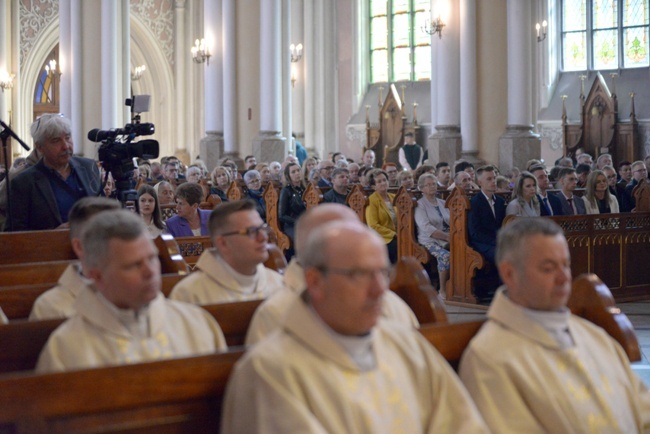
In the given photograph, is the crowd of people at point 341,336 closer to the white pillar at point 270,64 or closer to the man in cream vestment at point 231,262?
the man in cream vestment at point 231,262

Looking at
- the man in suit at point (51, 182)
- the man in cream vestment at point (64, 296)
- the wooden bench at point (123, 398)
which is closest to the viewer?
the wooden bench at point (123, 398)

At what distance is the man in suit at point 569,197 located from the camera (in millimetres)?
9703

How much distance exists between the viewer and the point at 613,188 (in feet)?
36.4

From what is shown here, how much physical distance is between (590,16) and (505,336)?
20.2 meters

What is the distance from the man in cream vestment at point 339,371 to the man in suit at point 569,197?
7212 mm

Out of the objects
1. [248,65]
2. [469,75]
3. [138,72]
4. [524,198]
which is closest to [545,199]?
[524,198]

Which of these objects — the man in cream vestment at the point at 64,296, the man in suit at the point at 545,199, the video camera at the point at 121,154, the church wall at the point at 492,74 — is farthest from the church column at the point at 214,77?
the man in cream vestment at the point at 64,296

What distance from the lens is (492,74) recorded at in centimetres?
1475

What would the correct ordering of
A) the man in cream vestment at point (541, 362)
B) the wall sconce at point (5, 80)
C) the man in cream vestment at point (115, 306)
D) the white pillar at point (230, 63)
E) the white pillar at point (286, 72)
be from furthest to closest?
1. the wall sconce at point (5, 80)
2. the white pillar at point (286, 72)
3. the white pillar at point (230, 63)
4. the man in cream vestment at point (541, 362)
5. the man in cream vestment at point (115, 306)

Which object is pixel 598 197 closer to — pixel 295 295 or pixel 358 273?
pixel 295 295

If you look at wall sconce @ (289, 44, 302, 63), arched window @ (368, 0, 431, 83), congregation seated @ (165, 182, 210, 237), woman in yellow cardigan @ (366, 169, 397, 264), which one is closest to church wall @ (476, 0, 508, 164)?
woman in yellow cardigan @ (366, 169, 397, 264)

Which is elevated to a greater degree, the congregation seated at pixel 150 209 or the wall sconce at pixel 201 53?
the wall sconce at pixel 201 53

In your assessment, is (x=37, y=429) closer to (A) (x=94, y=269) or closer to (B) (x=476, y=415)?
(A) (x=94, y=269)

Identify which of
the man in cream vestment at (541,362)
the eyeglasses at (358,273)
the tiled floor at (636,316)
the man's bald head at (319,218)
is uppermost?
the man's bald head at (319,218)
